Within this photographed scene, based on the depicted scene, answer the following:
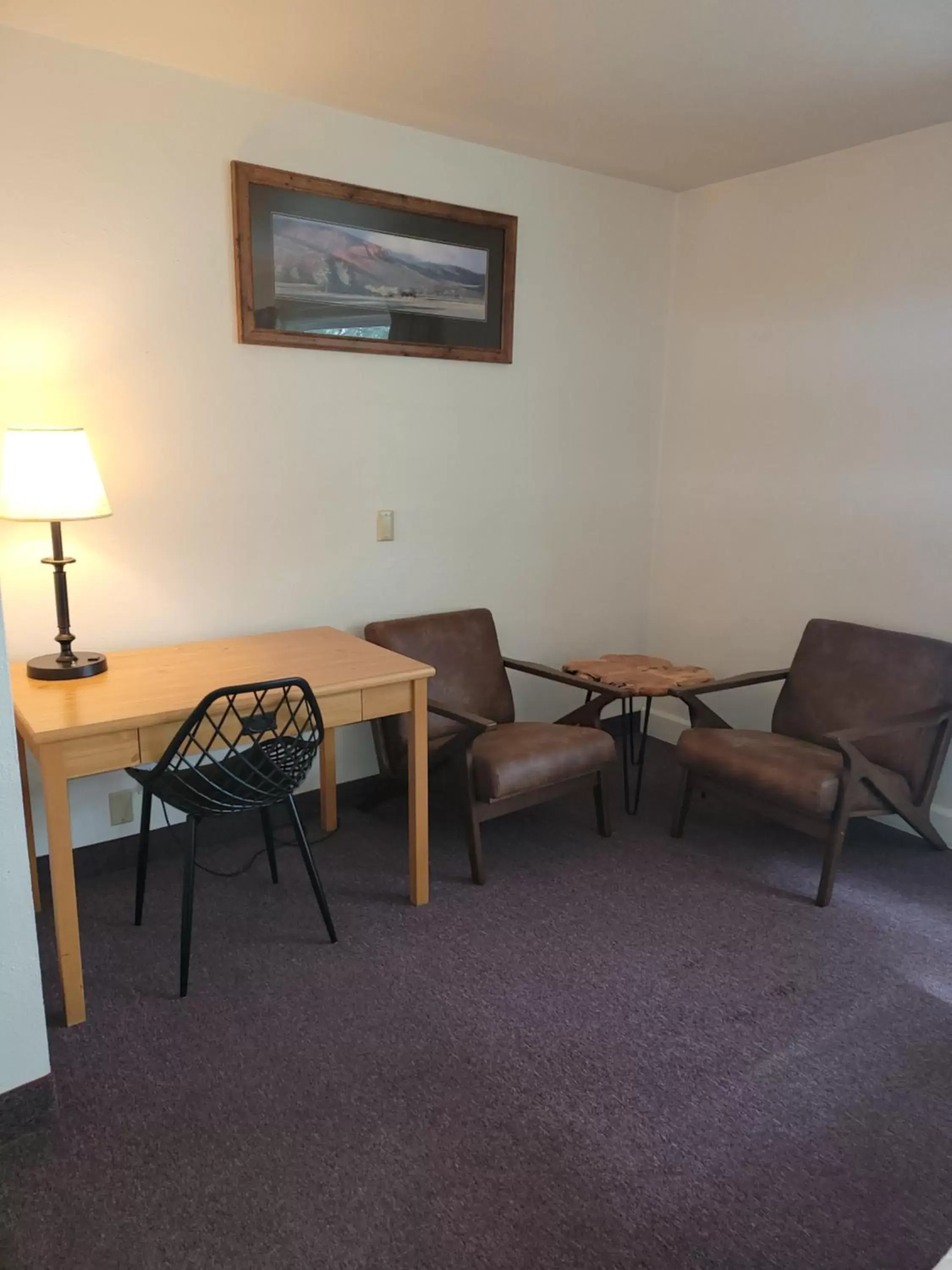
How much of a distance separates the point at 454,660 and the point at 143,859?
1312mm

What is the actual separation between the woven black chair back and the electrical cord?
0.55 m

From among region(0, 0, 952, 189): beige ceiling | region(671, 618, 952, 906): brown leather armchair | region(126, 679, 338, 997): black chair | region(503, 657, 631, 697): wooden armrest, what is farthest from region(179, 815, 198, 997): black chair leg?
region(0, 0, 952, 189): beige ceiling

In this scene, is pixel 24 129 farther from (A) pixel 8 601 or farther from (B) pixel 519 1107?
(B) pixel 519 1107

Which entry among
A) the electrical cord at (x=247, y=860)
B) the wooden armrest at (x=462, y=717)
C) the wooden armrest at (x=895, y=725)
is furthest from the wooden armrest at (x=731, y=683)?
the electrical cord at (x=247, y=860)

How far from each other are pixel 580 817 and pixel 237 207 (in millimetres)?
2445

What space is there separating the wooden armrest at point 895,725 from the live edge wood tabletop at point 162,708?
52.2 inches

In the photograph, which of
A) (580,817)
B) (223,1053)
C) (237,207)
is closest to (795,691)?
(580,817)

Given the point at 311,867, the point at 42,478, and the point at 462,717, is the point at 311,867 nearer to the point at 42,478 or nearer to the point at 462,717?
the point at 462,717

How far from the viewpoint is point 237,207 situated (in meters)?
2.65

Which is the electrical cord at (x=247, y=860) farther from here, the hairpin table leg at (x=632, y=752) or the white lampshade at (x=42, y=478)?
the hairpin table leg at (x=632, y=752)

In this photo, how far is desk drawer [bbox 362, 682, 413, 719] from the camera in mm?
2432

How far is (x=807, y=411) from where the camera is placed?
133 inches

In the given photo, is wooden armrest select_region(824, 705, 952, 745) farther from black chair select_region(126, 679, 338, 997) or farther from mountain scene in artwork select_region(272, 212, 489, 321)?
mountain scene in artwork select_region(272, 212, 489, 321)

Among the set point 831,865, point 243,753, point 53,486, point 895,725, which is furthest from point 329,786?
point 895,725
